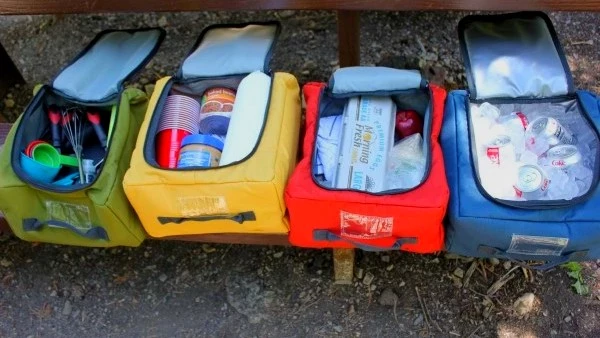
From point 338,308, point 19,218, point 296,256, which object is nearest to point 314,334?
point 338,308

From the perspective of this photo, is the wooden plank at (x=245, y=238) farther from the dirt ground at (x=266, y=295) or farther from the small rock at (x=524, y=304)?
the small rock at (x=524, y=304)

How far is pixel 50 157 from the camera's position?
1.83 m

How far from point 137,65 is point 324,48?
42.9 inches

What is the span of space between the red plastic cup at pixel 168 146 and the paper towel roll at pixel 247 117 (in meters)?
0.16

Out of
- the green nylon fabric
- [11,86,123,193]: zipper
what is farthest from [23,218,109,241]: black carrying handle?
[11,86,123,193]: zipper

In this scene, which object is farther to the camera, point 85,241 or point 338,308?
point 338,308

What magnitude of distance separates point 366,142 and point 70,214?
0.89 metres

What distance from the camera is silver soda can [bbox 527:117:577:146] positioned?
5.60 feet

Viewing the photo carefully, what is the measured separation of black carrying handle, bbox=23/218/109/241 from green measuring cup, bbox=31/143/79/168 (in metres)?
0.18

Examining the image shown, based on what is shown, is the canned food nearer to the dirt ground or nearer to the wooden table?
the wooden table

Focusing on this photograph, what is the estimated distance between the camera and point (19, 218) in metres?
1.76

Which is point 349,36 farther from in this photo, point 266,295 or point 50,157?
point 50,157

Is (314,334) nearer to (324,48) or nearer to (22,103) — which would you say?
(324,48)

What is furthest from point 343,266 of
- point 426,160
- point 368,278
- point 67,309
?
point 67,309
